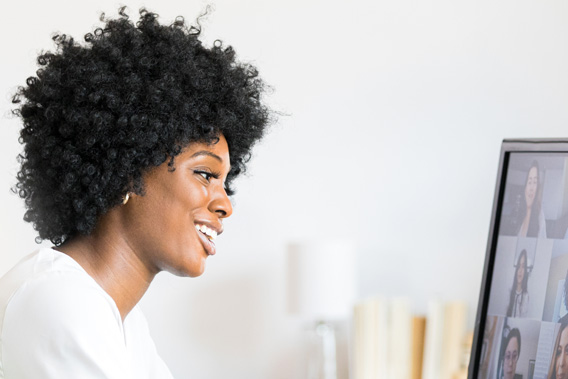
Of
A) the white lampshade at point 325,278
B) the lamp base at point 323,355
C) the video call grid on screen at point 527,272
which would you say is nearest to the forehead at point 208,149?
the video call grid on screen at point 527,272

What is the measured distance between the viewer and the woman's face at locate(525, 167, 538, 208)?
1243mm

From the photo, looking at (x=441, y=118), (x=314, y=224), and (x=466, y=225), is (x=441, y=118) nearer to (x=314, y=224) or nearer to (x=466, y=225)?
(x=466, y=225)

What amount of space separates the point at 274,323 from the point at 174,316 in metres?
0.38

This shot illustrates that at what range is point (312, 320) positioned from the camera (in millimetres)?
2830

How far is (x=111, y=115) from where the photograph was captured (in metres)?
1.23

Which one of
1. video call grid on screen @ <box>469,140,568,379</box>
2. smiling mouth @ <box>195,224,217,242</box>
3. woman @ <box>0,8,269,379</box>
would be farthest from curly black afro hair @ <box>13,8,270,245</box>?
video call grid on screen @ <box>469,140,568,379</box>

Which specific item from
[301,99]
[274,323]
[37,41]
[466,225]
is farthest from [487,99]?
[37,41]

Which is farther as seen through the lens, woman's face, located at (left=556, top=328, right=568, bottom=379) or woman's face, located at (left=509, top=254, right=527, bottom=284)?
woman's face, located at (left=509, top=254, right=527, bottom=284)

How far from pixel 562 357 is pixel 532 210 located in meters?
0.24

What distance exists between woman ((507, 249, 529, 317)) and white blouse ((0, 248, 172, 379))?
2.05 ft

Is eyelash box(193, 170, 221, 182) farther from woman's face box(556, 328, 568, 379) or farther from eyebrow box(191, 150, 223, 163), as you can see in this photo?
woman's face box(556, 328, 568, 379)

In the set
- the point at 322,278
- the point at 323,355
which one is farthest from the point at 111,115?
the point at 323,355

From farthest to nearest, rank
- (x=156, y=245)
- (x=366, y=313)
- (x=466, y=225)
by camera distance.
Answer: (x=466, y=225) < (x=366, y=313) < (x=156, y=245)

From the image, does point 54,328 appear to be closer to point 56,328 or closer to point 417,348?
point 56,328
